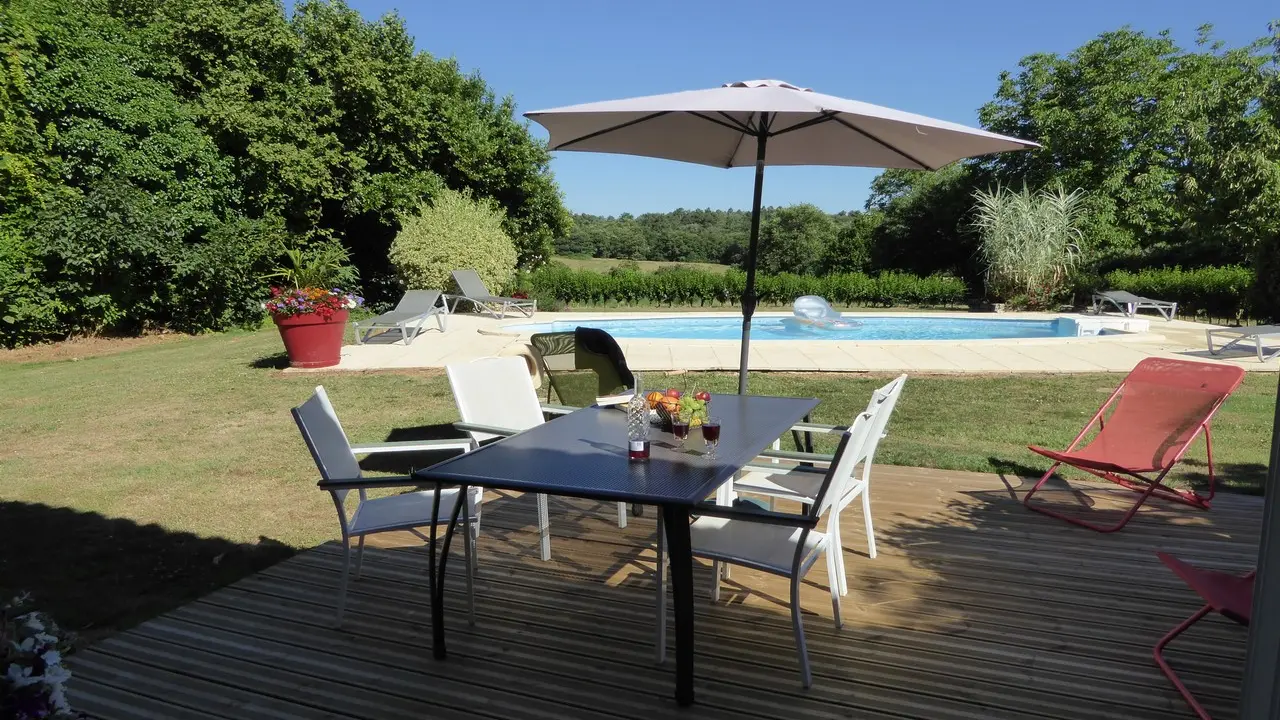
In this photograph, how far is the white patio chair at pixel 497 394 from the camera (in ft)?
12.2

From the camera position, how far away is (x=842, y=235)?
27.5 m

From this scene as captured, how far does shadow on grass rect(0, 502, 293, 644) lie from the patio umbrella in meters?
2.65

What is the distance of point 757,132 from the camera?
4.41 metres

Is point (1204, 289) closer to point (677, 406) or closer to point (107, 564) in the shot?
point (677, 406)

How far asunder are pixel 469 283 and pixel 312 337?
6443mm

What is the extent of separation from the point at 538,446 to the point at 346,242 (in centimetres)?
1763

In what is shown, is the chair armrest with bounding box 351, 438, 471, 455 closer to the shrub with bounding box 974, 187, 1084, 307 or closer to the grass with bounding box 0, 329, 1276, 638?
the grass with bounding box 0, 329, 1276, 638

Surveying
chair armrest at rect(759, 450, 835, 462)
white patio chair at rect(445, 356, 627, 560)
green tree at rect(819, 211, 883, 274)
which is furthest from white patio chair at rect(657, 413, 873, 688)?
green tree at rect(819, 211, 883, 274)

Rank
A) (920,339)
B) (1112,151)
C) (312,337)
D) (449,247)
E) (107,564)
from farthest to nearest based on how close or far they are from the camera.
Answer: (1112,151)
(449,247)
(920,339)
(312,337)
(107,564)

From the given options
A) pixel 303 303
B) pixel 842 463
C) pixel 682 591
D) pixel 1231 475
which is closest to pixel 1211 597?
pixel 842 463

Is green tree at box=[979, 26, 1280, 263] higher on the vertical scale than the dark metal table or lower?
higher

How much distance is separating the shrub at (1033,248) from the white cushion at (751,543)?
672 inches

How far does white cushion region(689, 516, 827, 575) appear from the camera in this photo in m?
2.54

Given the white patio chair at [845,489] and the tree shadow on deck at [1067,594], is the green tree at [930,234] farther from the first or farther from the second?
the white patio chair at [845,489]
